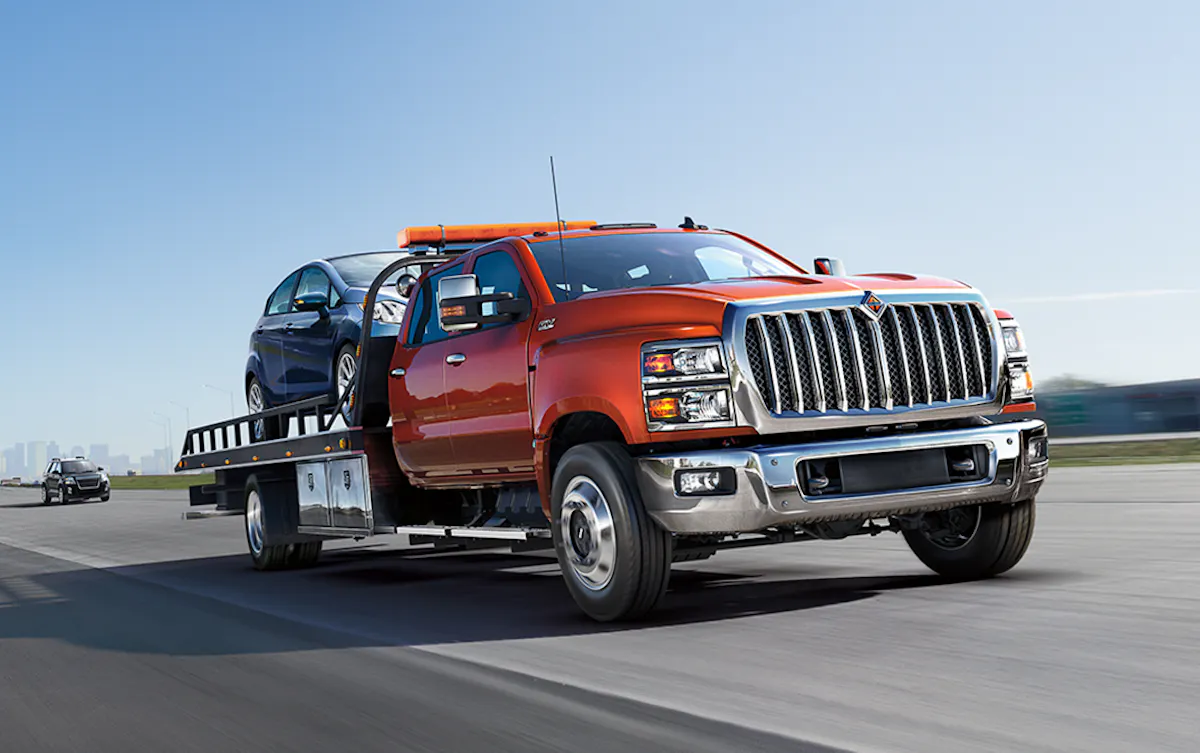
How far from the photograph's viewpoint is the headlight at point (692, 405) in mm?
6234

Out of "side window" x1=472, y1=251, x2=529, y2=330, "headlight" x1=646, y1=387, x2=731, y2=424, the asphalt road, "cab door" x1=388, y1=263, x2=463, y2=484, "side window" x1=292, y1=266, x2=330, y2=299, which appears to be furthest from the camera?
"side window" x1=292, y1=266, x2=330, y2=299

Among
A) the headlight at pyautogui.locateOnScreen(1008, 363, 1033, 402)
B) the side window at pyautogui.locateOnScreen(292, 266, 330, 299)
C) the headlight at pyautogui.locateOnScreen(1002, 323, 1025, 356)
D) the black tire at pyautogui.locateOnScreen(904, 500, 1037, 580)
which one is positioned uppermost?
the side window at pyautogui.locateOnScreen(292, 266, 330, 299)

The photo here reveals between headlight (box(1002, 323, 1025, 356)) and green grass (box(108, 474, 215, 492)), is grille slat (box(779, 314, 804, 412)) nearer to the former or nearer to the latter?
headlight (box(1002, 323, 1025, 356))

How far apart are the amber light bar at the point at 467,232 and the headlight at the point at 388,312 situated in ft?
1.59

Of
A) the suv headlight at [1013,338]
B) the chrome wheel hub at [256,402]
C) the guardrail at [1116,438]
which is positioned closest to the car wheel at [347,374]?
the chrome wheel hub at [256,402]

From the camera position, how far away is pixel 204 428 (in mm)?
13820

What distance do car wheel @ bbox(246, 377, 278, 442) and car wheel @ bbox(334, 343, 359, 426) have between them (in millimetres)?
1465

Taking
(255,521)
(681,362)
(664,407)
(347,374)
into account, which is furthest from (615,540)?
(255,521)

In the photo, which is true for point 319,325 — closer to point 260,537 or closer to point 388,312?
point 388,312

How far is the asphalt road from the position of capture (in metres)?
4.42

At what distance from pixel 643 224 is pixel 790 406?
9.67 feet

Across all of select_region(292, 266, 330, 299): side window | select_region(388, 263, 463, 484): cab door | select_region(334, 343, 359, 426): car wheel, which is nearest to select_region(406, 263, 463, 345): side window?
select_region(388, 263, 463, 484): cab door

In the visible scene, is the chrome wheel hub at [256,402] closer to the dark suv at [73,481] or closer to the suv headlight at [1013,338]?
the suv headlight at [1013,338]

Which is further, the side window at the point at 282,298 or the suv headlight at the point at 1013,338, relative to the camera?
the side window at the point at 282,298
